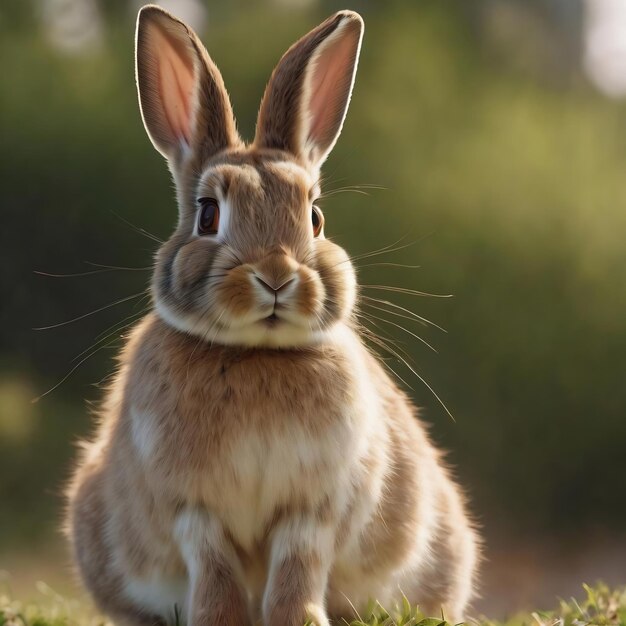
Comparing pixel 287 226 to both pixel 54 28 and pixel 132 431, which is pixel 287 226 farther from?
pixel 54 28

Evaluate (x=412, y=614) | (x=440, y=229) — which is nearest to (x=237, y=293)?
(x=412, y=614)

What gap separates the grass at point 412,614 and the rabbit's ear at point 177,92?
5.57ft

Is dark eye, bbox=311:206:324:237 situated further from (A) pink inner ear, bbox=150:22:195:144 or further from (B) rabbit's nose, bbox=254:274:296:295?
(A) pink inner ear, bbox=150:22:195:144

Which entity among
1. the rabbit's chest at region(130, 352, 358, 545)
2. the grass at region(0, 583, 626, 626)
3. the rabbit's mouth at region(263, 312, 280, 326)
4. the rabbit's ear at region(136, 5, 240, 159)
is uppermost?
the rabbit's ear at region(136, 5, 240, 159)

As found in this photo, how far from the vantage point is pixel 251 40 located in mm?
8750

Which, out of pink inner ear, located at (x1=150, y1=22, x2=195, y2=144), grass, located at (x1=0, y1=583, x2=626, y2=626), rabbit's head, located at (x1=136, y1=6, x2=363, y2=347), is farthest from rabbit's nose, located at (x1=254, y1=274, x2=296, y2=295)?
grass, located at (x1=0, y1=583, x2=626, y2=626)

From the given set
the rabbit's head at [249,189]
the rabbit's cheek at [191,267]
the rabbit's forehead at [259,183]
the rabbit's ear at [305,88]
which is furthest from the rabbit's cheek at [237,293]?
the rabbit's ear at [305,88]

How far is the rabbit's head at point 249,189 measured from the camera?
3227mm

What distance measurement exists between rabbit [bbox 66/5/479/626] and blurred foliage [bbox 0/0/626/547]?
9.89 feet

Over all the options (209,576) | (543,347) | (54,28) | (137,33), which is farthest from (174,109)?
(54,28)

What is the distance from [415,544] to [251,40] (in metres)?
5.80

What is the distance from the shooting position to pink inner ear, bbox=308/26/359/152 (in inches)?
154

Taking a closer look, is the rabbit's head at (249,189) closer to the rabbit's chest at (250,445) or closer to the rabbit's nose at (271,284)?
the rabbit's nose at (271,284)

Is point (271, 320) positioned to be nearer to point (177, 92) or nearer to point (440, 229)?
point (177, 92)
